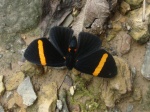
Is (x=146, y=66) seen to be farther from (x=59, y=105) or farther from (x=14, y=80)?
(x=14, y=80)

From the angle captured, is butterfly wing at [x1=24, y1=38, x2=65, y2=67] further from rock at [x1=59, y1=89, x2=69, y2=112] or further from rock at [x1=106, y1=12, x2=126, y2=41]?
rock at [x1=106, y1=12, x2=126, y2=41]

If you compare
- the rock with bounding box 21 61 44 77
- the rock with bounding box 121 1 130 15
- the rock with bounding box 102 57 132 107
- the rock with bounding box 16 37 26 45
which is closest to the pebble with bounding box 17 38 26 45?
the rock with bounding box 16 37 26 45

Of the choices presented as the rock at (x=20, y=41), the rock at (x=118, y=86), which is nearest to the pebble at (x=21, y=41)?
the rock at (x=20, y=41)

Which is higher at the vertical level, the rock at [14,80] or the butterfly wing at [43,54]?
the butterfly wing at [43,54]

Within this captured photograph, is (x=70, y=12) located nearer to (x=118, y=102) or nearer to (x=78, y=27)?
(x=78, y=27)

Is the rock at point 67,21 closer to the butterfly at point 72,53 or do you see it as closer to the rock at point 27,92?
the butterfly at point 72,53

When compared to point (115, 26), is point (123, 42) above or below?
below

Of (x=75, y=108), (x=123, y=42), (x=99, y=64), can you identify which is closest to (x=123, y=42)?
(x=123, y=42)
